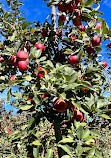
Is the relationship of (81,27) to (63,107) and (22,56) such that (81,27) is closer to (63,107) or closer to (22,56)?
(22,56)

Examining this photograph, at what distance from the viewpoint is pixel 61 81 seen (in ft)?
4.57

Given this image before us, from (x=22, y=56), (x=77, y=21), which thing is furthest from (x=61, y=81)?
(x=77, y=21)

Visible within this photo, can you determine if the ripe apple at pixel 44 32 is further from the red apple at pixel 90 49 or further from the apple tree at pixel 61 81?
the red apple at pixel 90 49

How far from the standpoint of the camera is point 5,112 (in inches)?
332

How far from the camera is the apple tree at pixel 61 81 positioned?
1269 millimetres

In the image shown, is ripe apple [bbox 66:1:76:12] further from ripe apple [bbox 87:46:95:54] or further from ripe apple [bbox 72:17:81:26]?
ripe apple [bbox 87:46:95:54]

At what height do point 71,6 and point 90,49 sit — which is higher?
point 71,6

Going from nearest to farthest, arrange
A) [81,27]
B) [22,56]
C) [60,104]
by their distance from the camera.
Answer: [60,104], [22,56], [81,27]

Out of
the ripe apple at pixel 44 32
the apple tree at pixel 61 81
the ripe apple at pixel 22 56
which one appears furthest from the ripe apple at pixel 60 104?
the ripe apple at pixel 44 32

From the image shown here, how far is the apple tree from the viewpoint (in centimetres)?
127

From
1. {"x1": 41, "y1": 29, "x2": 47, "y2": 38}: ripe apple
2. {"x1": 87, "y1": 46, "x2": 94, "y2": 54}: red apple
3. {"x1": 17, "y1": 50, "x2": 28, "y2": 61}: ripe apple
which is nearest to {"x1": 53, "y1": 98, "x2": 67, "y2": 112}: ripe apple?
{"x1": 17, "y1": 50, "x2": 28, "y2": 61}: ripe apple

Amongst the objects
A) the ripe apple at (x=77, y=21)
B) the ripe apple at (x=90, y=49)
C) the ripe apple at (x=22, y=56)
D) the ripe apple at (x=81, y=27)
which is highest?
the ripe apple at (x=77, y=21)

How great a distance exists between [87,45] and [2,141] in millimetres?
5467

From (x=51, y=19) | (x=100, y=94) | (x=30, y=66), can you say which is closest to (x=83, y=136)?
(x=100, y=94)
